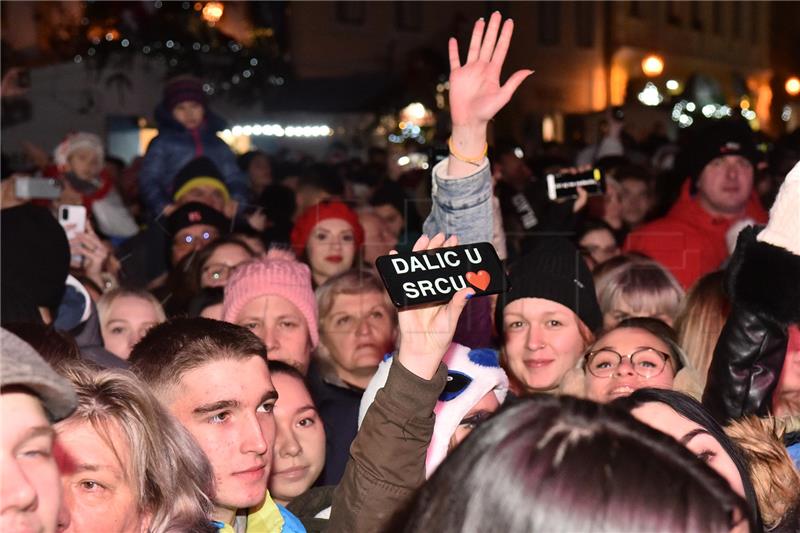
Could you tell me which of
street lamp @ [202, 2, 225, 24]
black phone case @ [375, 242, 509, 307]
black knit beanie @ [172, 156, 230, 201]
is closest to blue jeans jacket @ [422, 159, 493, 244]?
black phone case @ [375, 242, 509, 307]

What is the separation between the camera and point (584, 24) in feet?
112

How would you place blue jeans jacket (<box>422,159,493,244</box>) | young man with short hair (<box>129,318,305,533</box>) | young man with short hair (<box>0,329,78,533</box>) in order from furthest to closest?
blue jeans jacket (<box>422,159,493,244</box>)
young man with short hair (<box>129,318,305,533</box>)
young man with short hair (<box>0,329,78,533</box>)

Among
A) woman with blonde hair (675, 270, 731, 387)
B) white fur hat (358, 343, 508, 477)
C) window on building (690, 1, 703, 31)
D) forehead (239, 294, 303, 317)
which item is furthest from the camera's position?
window on building (690, 1, 703, 31)

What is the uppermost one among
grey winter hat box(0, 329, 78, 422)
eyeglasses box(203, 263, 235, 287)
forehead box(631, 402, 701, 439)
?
grey winter hat box(0, 329, 78, 422)

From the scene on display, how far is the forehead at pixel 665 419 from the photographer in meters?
2.53

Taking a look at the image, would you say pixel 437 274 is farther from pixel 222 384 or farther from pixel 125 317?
pixel 125 317

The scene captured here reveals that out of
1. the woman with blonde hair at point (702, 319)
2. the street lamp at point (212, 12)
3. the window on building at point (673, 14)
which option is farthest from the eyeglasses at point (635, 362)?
the window on building at point (673, 14)

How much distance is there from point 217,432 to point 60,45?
13.3 meters

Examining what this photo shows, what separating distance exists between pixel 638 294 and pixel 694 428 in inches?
111

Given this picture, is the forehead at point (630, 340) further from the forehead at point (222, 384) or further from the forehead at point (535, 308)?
the forehead at point (222, 384)

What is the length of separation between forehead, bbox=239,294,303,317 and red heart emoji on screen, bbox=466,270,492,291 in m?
2.26

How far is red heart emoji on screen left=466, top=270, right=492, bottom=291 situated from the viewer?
2.86m

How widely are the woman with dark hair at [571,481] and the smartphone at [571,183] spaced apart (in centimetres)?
500

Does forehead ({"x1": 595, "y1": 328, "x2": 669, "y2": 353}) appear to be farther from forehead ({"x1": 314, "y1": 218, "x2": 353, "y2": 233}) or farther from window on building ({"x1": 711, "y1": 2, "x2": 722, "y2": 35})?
window on building ({"x1": 711, "y1": 2, "x2": 722, "y2": 35})
